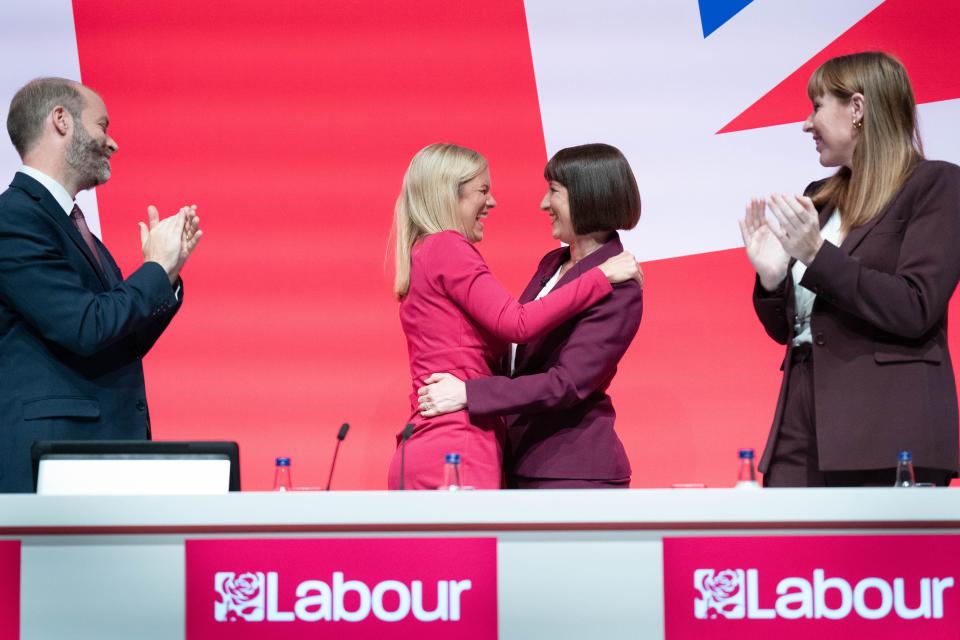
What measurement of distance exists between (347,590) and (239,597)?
0.16 m

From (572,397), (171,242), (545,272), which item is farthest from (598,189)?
(171,242)

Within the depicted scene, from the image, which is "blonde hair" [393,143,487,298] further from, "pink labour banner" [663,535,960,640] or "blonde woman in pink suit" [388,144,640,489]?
"pink labour banner" [663,535,960,640]

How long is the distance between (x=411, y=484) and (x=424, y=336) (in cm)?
34

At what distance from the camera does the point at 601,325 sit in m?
2.43

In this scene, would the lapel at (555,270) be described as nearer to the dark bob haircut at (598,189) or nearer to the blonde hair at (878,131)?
the dark bob haircut at (598,189)

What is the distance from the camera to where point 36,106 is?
2604 mm

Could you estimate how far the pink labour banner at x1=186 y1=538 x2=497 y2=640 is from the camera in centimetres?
158

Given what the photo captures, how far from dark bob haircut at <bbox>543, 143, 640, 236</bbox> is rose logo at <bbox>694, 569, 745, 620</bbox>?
1155 mm

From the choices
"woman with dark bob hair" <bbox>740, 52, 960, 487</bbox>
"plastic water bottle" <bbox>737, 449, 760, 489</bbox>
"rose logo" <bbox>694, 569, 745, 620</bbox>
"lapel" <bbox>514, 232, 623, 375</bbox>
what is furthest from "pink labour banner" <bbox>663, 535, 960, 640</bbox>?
"lapel" <bbox>514, 232, 623, 375</bbox>

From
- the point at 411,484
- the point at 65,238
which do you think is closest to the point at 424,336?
the point at 411,484

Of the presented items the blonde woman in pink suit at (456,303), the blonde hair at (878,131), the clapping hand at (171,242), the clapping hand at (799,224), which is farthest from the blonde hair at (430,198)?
the blonde hair at (878,131)

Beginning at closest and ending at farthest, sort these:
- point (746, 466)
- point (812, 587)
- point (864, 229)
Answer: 1. point (812, 587)
2. point (746, 466)
3. point (864, 229)

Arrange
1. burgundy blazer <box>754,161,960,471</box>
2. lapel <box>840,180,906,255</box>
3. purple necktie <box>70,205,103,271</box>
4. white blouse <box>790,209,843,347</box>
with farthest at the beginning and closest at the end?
purple necktie <box>70,205,103,271</box> < white blouse <box>790,209,843,347</box> < lapel <box>840,180,906,255</box> < burgundy blazer <box>754,161,960,471</box>

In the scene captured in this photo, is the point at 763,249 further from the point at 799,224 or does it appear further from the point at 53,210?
the point at 53,210
